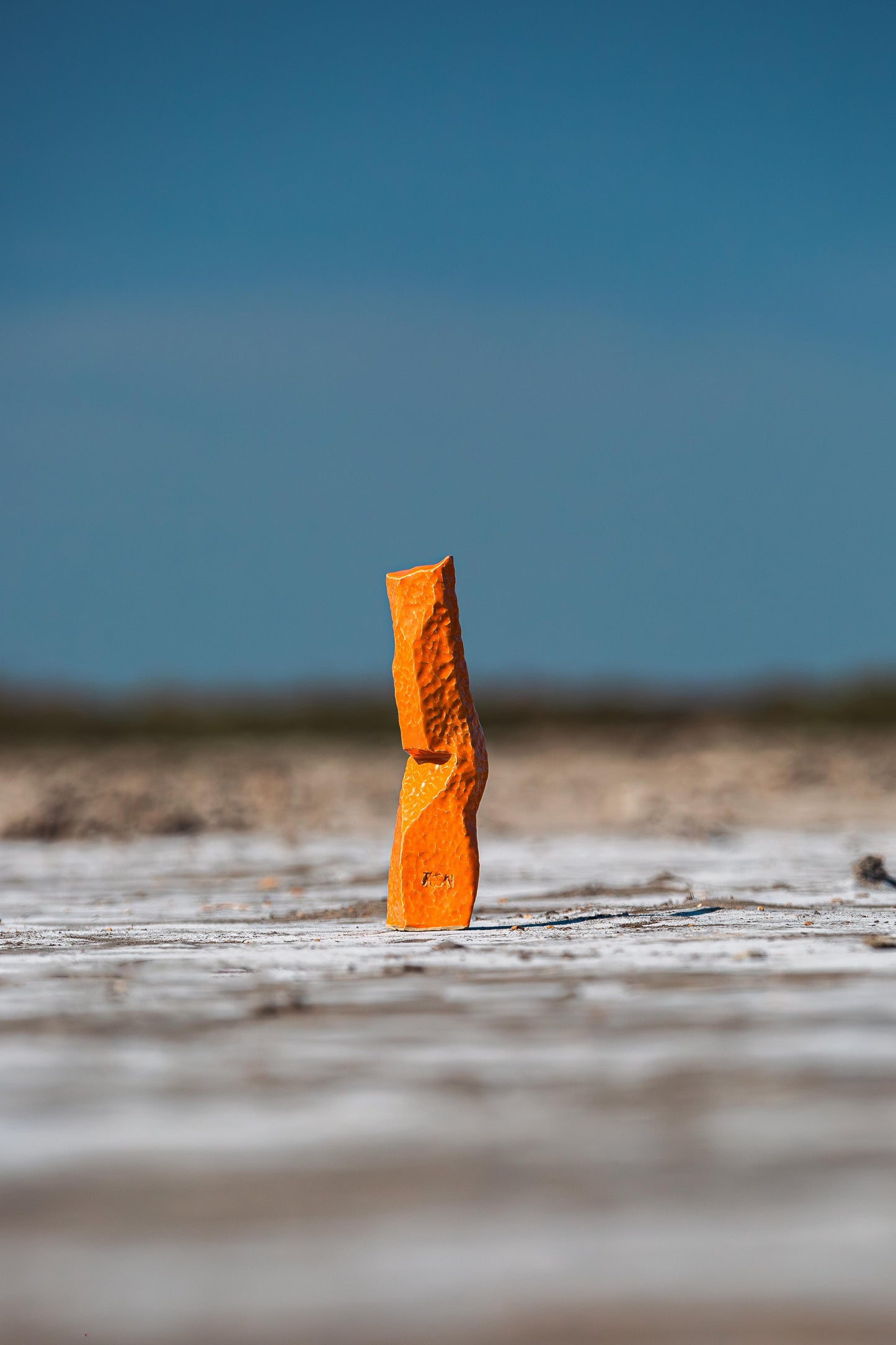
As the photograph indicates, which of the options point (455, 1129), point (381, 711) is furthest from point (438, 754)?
point (381, 711)

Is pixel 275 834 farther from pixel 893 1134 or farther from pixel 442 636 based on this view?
pixel 893 1134

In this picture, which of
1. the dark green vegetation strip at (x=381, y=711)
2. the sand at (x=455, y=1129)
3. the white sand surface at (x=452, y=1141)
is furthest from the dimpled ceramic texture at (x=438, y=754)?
the dark green vegetation strip at (x=381, y=711)

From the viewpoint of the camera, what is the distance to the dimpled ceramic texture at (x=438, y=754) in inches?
233

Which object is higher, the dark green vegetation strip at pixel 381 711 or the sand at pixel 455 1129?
the dark green vegetation strip at pixel 381 711

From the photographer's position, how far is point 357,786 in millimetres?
16297

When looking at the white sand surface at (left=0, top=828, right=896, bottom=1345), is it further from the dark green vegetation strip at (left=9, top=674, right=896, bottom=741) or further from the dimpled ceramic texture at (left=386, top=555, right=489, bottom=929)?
the dark green vegetation strip at (left=9, top=674, right=896, bottom=741)

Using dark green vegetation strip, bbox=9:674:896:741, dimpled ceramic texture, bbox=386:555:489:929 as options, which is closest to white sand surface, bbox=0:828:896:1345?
dimpled ceramic texture, bbox=386:555:489:929

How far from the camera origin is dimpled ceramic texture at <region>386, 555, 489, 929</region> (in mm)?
5906

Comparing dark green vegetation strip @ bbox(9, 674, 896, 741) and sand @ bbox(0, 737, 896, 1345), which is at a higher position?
dark green vegetation strip @ bbox(9, 674, 896, 741)

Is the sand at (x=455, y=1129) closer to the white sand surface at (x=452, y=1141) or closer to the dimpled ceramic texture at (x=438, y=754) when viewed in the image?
the white sand surface at (x=452, y=1141)

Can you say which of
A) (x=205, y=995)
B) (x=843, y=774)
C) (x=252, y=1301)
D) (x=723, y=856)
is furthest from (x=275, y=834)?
A: (x=252, y=1301)

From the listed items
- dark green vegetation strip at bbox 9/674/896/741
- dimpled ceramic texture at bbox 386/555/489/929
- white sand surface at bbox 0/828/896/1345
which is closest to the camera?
white sand surface at bbox 0/828/896/1345

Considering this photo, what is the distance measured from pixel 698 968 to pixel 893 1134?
178 centimetres

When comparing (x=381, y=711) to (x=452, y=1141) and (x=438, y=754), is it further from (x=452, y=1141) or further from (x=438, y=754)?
(x=452, y=1141)
